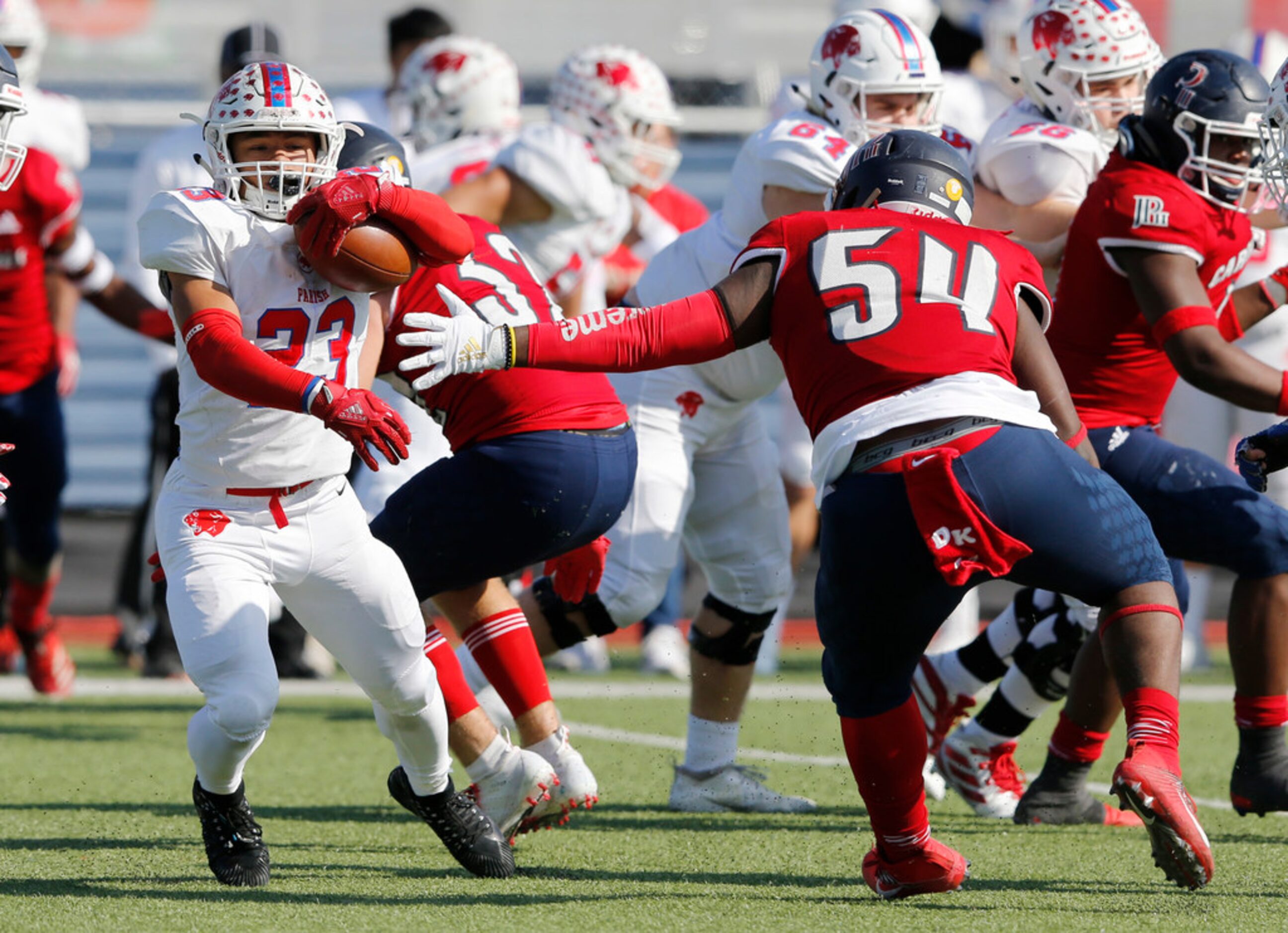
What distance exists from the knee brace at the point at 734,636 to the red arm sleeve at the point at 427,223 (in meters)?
1.42

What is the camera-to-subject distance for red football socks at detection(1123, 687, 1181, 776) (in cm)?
326

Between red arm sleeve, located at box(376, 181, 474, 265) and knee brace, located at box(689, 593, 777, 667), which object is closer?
red arm sleeve, located at box(376, 181, 474, 265)

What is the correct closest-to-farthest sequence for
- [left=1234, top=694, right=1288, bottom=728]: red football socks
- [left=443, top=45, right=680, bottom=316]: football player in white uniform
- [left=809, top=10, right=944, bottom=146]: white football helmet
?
[left=1234, top=694, right=1288, bottom=728]: red football socks → [left=809, top=10, right=944, bottom=146]: white football helmet → [left=443, top=45, right=680, bottom=316]: football player in white uniform

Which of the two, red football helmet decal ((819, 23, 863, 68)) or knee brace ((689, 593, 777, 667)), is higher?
red football helmet decal ((819, 23, 863, 68))

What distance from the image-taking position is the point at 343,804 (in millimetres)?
4695

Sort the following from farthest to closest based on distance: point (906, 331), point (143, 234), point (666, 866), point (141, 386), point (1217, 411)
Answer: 1. point (141, 386)
2. point (1217, 411)
3. point (666, 866)
4. point (143, 234)
5. point (906, 331)

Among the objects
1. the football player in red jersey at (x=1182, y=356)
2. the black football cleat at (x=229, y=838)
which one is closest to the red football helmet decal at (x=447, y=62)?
the football player in red jersey at (x=1182, y=356)

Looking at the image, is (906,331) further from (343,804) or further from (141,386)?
(141,386)

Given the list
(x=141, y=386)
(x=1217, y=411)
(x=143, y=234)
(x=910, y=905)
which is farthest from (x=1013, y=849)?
(x=141, y=386)

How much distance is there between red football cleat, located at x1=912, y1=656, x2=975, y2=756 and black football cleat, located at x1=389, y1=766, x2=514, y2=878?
1548 mm

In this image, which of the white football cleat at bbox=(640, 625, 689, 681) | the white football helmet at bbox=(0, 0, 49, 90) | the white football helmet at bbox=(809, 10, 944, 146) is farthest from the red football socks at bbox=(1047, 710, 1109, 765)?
the white football helmet at bbox=(0, 0, 49, 90)

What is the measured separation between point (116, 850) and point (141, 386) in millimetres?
7696

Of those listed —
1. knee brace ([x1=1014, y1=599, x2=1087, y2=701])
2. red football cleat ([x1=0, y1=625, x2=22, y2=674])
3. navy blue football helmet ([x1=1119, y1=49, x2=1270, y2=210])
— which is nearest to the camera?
navy blue football helmet ([x1=1119, y1=49, x2=1270, y2=210])

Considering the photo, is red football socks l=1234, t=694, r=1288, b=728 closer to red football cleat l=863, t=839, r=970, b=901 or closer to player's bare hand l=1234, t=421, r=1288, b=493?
player's bare hand l=1234, t=421, r=1288, b=493
